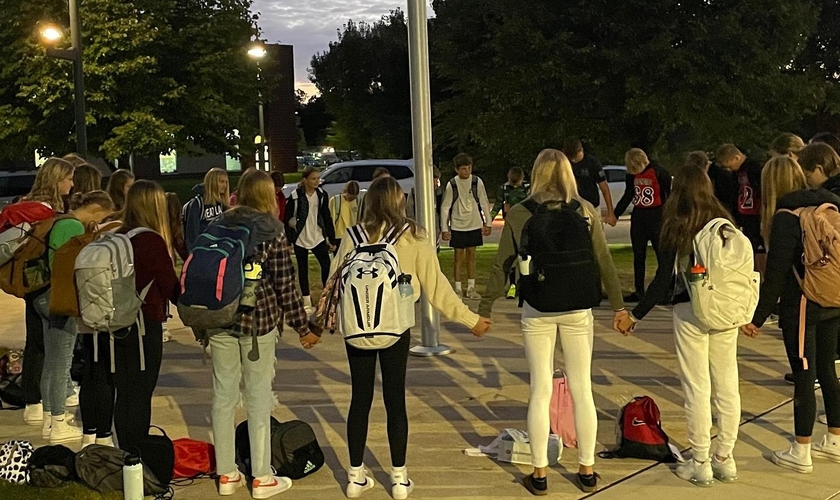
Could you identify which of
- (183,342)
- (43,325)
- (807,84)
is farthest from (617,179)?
(43,325)

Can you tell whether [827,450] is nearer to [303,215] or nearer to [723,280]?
[723,280]

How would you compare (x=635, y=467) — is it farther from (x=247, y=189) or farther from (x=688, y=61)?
(x=688, y=61)

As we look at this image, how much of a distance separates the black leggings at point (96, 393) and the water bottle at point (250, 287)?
1263 millimetres

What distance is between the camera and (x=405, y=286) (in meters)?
5.29

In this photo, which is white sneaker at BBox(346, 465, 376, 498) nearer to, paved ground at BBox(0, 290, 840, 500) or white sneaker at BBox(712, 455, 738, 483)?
paved ground at BBox(0, 290, 840, 500)

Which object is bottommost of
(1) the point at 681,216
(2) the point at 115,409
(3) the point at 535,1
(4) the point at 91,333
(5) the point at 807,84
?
(2) the point at 115,409


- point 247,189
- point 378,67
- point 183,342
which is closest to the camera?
point 247,189

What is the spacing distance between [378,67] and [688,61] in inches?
1290

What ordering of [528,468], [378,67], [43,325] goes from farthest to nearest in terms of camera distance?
[378,67] → [43,325] → [528,468]

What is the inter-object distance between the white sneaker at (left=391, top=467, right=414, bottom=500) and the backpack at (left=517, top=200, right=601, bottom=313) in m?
1.22

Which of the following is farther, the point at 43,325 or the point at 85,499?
the point at 43,325

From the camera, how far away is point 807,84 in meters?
20.0

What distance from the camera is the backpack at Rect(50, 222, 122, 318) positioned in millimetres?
6164

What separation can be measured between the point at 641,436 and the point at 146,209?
331 cm
